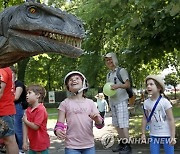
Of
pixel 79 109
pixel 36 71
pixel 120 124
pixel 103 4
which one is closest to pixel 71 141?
pixel 79 109

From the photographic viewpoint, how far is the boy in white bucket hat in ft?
23.4

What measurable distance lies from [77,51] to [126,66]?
17.6 ft

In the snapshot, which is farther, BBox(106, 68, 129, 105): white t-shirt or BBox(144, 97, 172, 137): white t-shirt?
BBox(106, 68, 129, 105): white t-shirt

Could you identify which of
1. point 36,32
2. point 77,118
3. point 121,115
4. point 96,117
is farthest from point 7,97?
point 121,115

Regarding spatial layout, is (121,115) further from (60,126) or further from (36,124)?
(60,126)

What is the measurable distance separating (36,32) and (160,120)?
2756 millimetres

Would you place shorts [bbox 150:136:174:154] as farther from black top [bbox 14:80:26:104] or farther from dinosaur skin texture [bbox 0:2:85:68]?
black top [bbox 14:80:26:104]

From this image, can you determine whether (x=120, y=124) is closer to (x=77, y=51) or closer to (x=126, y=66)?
(x=126, y=66)

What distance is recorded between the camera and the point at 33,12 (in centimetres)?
329

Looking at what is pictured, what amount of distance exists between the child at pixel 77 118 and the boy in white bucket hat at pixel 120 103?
2.15 m

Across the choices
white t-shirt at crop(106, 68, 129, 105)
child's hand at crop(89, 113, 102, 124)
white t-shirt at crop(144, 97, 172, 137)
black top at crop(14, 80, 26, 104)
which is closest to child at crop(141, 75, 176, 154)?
white t-shirt at crop(144, 97, 172, 137)

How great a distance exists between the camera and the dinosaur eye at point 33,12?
3.28m

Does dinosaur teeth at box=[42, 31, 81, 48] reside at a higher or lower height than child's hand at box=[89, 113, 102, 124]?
higher

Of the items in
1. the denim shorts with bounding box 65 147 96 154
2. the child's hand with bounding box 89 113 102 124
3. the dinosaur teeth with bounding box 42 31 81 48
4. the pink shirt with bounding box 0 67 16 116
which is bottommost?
the denim shorts with bounding box 65 147 96 154
